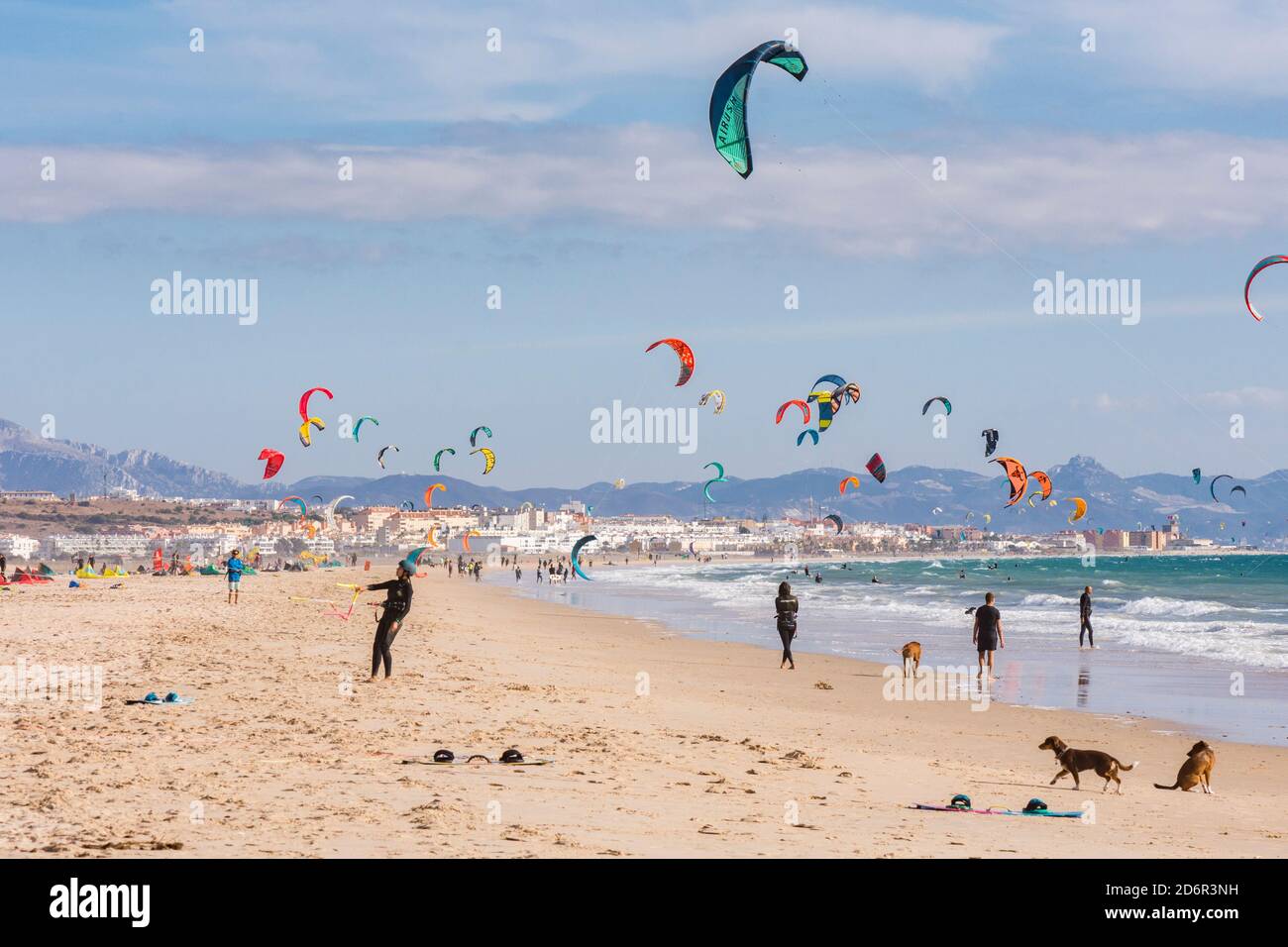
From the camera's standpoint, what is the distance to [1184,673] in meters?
17.8

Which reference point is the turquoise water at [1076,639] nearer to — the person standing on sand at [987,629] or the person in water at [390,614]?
the person standing on sand at [987,629]

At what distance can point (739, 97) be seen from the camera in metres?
14.9

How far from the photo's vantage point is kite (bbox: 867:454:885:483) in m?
39.7

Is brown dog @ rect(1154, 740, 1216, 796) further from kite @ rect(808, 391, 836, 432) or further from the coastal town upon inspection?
the coastal town

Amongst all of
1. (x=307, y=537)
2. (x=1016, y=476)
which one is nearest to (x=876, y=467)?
(x=1016, y=476)

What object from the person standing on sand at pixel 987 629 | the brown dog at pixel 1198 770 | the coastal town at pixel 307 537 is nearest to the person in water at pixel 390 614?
the person standing on sand at pixel 987 629

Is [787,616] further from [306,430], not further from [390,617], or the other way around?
[306,430]

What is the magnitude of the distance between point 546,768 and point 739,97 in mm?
9210

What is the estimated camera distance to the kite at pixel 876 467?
39.7 metres

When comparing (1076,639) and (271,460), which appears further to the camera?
(271,460)
